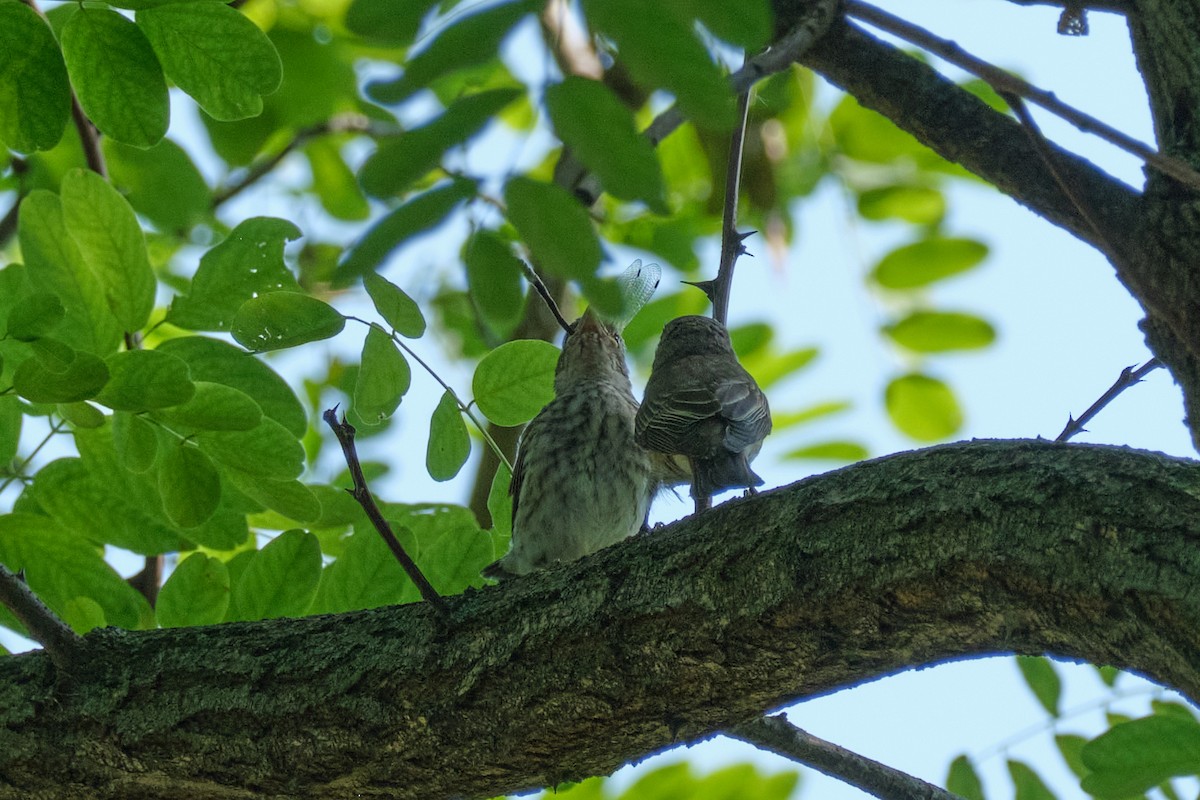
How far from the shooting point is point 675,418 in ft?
12.1

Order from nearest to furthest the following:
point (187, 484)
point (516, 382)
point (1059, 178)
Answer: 1. point (1059, 178)
2. point (187, 484)
3. point (516, 382)

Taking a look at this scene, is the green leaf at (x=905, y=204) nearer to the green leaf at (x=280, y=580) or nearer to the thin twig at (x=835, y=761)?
the thin twig at (x=835, y=761)

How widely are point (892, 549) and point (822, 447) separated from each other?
2.53 metres

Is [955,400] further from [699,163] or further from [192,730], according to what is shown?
[192,730]

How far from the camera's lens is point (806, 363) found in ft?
15.6

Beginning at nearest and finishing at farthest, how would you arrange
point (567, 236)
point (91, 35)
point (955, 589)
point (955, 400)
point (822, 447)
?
point (567, 236)
point (955, 589)
point (91, 35)
point (955, 400)
point (822, 447)

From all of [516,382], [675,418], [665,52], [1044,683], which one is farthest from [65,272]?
[1044,683]

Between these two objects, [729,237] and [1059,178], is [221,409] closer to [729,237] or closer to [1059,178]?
[729,237]

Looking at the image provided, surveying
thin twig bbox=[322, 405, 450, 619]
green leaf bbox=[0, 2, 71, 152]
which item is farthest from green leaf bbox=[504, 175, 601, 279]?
green leaf bbox=[0, 2, 71, 152]

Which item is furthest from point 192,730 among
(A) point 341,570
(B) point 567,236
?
(B) point 567,236

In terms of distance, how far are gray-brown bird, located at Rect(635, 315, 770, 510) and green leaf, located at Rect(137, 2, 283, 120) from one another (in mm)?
1441

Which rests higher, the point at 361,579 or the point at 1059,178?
the point at 1059,178

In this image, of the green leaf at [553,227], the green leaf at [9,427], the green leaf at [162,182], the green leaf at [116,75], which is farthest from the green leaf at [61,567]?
the green leaf at [553,227]

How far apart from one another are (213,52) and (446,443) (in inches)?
45.4
